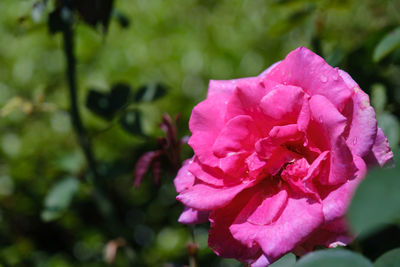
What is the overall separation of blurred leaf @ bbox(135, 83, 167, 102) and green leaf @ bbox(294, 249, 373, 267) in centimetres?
80

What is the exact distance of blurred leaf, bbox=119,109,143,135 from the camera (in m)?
1.15

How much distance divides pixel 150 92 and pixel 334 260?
2.80ft

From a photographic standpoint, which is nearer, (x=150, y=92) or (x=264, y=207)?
(x=264, y=207)

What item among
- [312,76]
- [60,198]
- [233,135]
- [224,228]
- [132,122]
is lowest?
[60,198]

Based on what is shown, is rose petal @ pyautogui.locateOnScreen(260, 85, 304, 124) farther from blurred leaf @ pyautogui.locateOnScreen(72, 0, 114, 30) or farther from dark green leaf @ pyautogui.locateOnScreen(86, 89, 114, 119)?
dark green leaf @ pyautogui.locateOnScreen(86, 89, 114, 119)

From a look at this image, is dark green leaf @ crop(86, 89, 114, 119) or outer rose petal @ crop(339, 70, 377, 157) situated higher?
outer rose petal @ crop(339, 70, 377, 157)

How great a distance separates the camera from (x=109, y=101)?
49.1 inches

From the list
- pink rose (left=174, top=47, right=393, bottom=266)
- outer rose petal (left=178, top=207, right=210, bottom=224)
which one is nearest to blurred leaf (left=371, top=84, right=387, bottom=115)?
pink rose (left=174, top=47, right=393, bottom=266)

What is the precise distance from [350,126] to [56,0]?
0.73 m

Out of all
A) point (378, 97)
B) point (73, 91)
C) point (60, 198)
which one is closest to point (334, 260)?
point (378, 97)

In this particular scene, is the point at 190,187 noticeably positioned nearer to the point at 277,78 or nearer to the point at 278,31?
the point at 277,78

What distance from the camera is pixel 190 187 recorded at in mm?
719

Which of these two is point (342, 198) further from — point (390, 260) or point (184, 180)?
point (184, 180)

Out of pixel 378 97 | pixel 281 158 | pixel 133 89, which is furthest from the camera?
pixel 133 89
